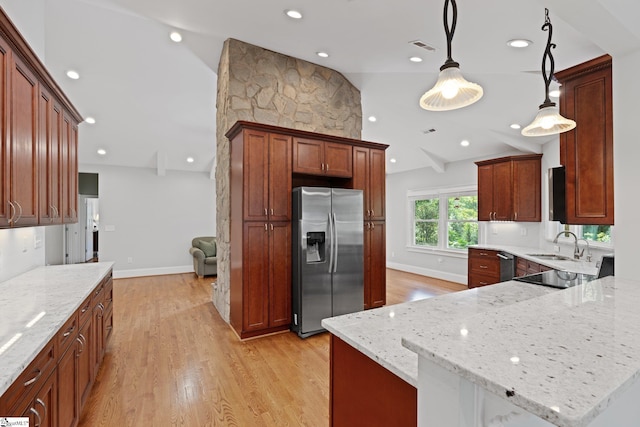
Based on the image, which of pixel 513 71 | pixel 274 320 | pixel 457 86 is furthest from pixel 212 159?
pixel 457 86

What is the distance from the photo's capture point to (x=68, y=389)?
1690mm

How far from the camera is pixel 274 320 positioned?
3551 millimetres

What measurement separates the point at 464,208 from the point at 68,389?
6726mm

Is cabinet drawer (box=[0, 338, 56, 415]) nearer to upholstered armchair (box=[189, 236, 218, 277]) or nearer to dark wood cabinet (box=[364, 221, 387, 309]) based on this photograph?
dark wood cabinet (box=[364, 221, 387, 309])

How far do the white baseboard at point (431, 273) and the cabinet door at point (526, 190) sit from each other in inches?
74.0

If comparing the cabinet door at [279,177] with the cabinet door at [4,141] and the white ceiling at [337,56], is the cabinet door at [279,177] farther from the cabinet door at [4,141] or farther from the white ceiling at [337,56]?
the cabinet door at [4,141]

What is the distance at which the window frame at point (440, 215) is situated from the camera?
256 inches

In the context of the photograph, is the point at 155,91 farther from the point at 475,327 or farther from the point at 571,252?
the point at 571,252

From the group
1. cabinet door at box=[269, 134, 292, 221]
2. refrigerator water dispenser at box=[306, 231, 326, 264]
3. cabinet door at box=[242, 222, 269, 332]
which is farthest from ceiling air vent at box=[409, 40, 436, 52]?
cabinet door at box=[242, 222, 269, 332]

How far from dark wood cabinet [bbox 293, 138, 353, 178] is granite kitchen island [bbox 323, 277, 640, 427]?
2779 millimetres

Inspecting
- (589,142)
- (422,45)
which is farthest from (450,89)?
(422,45)

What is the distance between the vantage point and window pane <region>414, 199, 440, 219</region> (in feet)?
23.7

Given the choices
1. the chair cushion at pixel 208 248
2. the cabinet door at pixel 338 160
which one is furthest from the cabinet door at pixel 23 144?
the chair cushion at pixel 208 248

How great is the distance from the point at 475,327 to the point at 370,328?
596 mm
